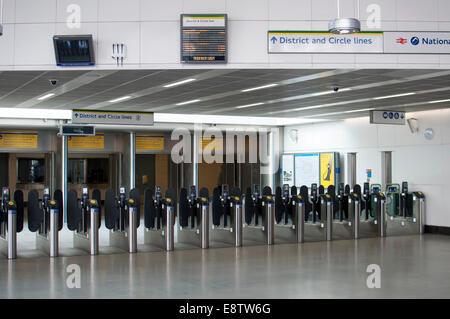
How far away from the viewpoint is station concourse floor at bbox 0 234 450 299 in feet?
20.5

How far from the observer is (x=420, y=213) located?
12461 mm

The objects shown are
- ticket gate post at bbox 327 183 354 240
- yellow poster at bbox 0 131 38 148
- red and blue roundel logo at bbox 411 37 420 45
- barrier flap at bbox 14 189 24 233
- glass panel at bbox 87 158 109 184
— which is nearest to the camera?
red and blue roundel logo at bbox 411 37 420 45

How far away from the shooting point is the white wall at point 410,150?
474 inches

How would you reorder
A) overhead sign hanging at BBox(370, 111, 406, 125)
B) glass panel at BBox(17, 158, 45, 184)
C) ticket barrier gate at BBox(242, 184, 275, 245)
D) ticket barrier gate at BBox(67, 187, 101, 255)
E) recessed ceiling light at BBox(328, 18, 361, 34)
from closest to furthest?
recessed ceiling light at BBox(328, 18, 361, 34)
ticket barrier gate at BBox(67, 187, 101, 255)
ticket barrier gate at BBox(242, 184, 275, 245)
overhead sign hanging at BBox(370, 111, 406, 125)
glass panel at BBox(17, 158, 45, 184)

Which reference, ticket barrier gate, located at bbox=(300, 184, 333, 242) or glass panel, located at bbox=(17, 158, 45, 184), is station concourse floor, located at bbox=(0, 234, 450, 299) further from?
glass panel, located at bbox=(17, 158, 45, 184)

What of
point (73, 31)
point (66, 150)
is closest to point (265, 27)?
point (73, 31)

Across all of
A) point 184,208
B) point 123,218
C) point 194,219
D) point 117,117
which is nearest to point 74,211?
point 123,218

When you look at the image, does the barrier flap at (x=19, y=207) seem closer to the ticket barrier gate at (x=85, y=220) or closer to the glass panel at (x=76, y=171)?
the ticket barrier gate at (x=85, y=220)

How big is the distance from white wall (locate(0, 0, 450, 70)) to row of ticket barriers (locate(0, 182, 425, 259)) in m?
2.80

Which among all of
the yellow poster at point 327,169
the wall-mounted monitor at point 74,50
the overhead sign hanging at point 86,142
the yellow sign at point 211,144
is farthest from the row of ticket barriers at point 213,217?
the yellow sign at point 211,144

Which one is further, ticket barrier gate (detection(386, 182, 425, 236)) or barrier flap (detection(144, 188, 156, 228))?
ticket barrier gate (detection(386, 182, 425, 236))

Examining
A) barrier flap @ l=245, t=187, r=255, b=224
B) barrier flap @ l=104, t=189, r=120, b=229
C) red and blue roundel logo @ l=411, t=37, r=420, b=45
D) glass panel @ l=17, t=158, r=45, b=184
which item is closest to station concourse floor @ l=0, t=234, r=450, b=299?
barrier flap @ l=104, t=189, r=120, b=229

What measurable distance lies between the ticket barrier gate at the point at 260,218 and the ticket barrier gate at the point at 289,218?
33 cm

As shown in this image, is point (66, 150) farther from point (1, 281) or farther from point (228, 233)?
point (1, 281)
